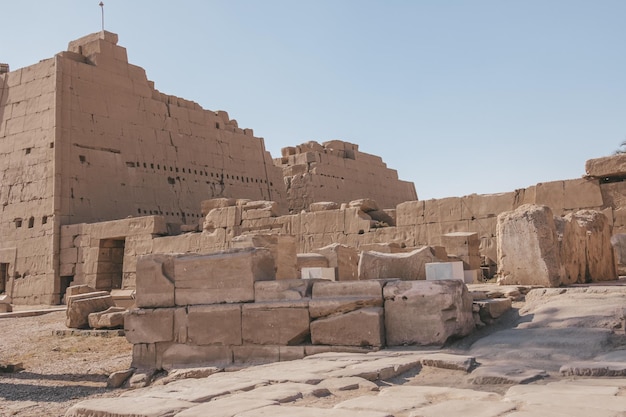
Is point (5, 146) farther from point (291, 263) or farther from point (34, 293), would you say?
point (291, 263)

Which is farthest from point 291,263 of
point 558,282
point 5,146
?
point 5,146

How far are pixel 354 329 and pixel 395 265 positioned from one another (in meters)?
1.74

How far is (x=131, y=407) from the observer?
3957 mm

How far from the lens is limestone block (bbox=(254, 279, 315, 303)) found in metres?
7.16

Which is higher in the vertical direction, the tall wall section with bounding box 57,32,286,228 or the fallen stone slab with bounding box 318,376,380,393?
the tall wall section with bounding box 57,32,286,228

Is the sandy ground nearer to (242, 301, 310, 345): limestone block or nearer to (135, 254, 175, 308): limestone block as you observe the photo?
(135, 254, 175, 308): limestone block

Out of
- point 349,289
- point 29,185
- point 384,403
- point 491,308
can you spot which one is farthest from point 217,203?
point 384,403

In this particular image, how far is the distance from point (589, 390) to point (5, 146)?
18.7 m

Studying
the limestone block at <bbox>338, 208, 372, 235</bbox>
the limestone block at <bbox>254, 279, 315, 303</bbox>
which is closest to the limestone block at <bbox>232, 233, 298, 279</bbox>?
the limestone block at <bbox>254, 279, 315, 303</bbox>

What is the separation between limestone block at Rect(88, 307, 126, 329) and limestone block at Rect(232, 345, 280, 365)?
450cm

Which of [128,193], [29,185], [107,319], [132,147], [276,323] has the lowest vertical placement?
[107,319]

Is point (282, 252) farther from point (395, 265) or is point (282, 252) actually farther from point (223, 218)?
point (223, 218)

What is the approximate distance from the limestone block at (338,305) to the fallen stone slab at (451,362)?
1.39 m

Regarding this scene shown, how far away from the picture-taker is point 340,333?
662 centimetres
